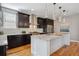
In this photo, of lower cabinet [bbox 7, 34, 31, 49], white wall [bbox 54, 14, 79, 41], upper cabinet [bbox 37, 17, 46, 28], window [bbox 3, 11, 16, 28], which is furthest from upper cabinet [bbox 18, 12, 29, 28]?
white wall [bbox 54, 14, 79, 41]

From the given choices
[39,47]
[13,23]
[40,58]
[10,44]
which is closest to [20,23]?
[13,23]

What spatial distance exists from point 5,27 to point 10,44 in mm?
991

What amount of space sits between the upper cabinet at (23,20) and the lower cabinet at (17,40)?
753 mm

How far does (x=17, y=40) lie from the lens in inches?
254

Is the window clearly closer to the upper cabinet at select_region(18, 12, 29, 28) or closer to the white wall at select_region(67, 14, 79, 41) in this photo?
the upper cabinet at select_region(18, 12, 29, 28)

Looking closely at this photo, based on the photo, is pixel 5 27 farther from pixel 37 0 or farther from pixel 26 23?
pixel 37 0

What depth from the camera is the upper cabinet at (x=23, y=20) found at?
7.15m

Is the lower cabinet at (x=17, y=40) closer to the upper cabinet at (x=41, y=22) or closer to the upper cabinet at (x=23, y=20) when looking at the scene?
the upper cabinet at (x=23, y=20)

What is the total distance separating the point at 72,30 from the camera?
10023 millimetres

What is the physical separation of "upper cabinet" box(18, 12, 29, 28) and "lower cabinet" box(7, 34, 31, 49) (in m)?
0.75

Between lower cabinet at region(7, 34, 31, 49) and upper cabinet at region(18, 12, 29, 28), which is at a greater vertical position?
upper cabinet at region(18, 12, 29, 28)

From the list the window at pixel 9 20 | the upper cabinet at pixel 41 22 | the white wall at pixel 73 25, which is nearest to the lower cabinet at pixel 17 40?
the window at pixel 9 20

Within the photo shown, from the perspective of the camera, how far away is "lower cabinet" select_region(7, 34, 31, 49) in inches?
231

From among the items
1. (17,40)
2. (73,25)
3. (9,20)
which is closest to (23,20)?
(9,20)
